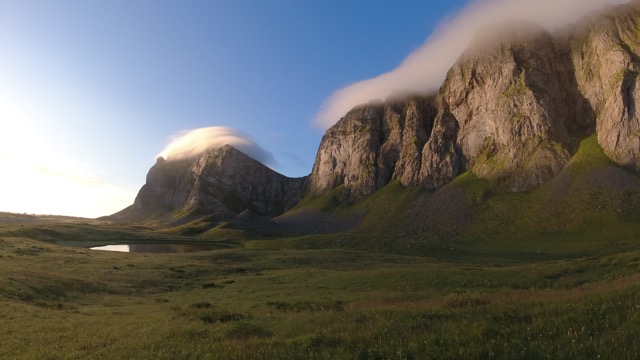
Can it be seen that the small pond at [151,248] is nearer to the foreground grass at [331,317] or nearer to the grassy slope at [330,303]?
the grassy slope at [330,303]

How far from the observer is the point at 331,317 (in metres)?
20.4

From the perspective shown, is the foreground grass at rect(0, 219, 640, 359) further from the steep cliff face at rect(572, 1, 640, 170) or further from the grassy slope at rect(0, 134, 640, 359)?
the steep cliff face at rect(572, 1, 640, 170)

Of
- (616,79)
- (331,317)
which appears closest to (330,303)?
(331,317)

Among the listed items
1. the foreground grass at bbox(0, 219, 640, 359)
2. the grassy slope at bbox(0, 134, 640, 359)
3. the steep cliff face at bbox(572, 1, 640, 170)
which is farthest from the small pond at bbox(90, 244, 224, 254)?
the steep cliff face at bbox(572, 1, 640, 170)

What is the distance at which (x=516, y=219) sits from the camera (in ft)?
506

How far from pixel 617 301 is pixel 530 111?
206m

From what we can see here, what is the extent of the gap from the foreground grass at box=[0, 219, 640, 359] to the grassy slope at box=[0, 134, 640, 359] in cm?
10

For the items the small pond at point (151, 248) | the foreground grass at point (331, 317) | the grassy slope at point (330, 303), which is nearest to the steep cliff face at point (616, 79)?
the grassy slope at point (330, 303)

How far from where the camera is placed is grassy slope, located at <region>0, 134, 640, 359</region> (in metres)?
13.5

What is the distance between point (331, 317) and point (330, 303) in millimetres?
10192

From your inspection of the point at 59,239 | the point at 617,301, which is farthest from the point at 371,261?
the point at 59,239

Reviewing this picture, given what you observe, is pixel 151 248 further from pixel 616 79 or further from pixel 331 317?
pixel 616 79

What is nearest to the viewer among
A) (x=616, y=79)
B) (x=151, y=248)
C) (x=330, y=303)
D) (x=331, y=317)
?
(x=331, y=317)

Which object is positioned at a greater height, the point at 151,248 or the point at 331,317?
the point at 331,317
